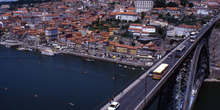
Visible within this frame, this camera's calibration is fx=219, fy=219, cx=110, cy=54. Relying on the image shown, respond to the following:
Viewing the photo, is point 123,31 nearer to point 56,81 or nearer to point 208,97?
point 56,81

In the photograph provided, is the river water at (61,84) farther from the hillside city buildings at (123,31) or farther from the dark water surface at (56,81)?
the hillside city buildings at (123,31)

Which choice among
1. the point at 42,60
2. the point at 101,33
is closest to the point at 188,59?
the point at 42,60

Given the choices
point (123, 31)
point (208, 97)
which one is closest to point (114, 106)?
point (208, 97)

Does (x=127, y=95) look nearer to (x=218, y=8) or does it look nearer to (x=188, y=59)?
(x=188, y=59)

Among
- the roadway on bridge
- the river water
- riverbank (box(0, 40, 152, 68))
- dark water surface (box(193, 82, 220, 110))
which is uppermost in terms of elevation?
the roadway on bridge

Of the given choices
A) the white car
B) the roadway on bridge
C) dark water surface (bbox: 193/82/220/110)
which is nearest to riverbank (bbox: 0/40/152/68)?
dark water surface (bbox: 193/82/220/110)

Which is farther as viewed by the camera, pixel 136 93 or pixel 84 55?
pixel 84 55

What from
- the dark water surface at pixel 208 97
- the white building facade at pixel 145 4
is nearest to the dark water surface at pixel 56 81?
the dark water surface at pixel 208 97

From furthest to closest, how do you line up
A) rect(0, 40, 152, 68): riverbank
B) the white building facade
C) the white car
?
the white building facade < rect(0, 40, 152, 68): riverbank < the white car

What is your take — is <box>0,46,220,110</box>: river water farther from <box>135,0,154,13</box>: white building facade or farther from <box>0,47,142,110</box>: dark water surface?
<box>135,0,154,13</box>: white building facade

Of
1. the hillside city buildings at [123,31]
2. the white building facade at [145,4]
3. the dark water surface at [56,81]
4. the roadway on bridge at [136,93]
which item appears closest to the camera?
the roadway on bridge at [136,93]
